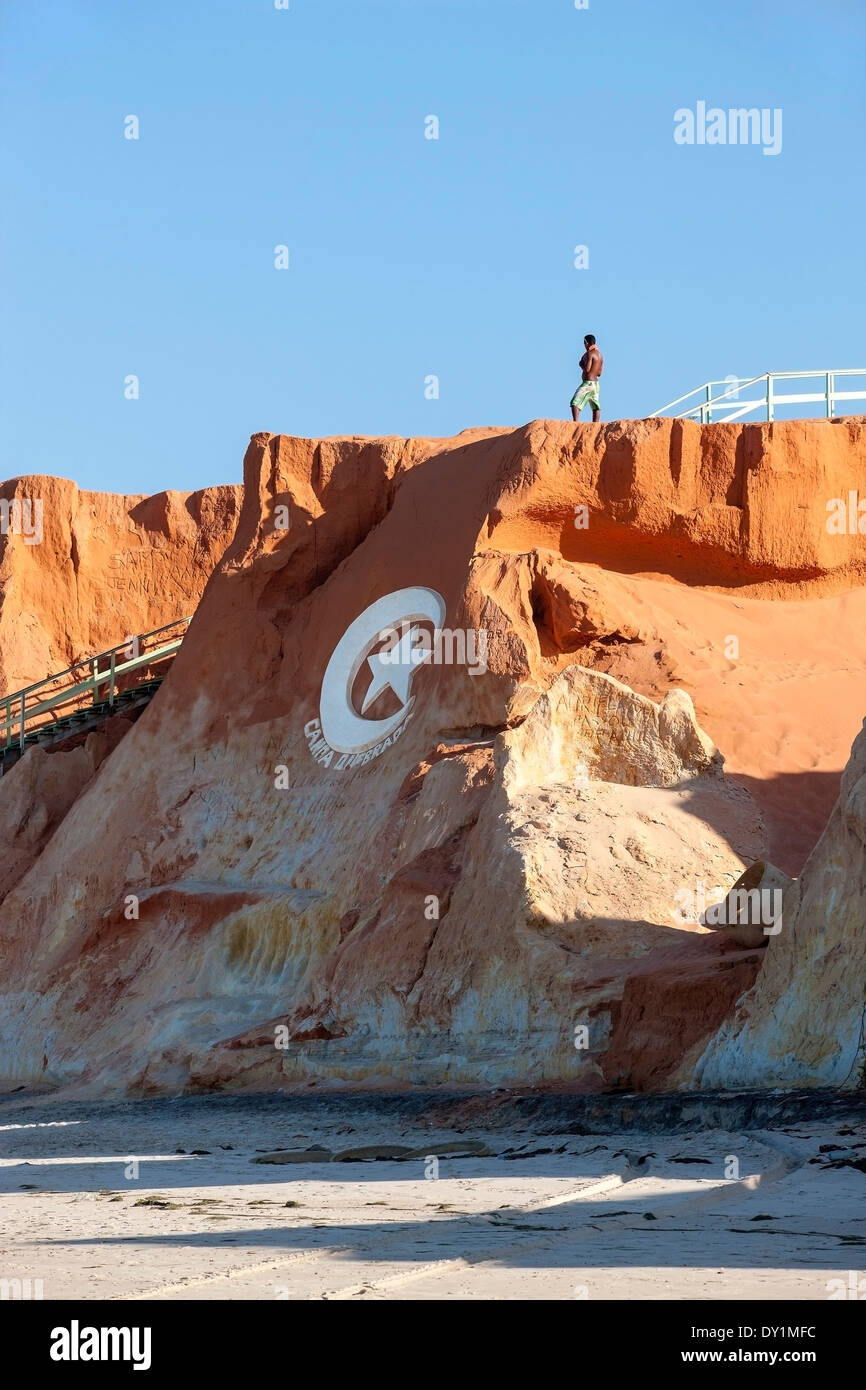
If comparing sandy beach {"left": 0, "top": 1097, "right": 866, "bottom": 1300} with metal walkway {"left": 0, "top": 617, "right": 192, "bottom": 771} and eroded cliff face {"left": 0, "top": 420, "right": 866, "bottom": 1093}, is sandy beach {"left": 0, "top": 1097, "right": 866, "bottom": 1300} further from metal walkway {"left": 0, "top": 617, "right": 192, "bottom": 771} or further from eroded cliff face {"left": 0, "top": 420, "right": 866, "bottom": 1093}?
metal walkway {"left": 0, "top": 617, "right": 192, "bottom": 771}

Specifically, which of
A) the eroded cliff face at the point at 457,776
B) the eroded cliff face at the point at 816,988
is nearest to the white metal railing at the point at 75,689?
the eroded cliff face at the point at 457,776

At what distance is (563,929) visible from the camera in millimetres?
16578

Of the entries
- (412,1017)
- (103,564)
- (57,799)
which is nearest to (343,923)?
(412,1017)

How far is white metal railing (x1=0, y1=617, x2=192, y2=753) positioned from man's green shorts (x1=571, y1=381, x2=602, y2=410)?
24.8 ft

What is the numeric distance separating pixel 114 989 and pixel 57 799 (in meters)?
5.74

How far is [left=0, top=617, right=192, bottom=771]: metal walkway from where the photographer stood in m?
29.3

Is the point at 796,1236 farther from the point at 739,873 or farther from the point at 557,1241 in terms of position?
the point at 739,873

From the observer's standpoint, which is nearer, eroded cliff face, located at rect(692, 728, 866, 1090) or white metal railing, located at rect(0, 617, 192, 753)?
eroded cliff face, located at rect(692, 728, 866, 1090)

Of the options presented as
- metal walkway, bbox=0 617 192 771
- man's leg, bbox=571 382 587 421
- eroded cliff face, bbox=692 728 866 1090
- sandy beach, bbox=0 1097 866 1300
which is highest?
man's leg, bbox=571 382 587 421

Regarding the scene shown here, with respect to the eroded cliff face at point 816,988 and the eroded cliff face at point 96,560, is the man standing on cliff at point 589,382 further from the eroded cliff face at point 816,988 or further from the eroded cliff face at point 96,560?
the eroded cliff face at point 96,560

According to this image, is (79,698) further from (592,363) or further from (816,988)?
(816,988)

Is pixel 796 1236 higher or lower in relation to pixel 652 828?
lower

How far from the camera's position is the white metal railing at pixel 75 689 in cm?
2962

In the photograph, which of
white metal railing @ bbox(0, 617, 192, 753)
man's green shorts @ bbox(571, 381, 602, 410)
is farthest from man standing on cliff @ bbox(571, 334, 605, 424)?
white metal railing @ bbox(0, 617, 192, 753)
